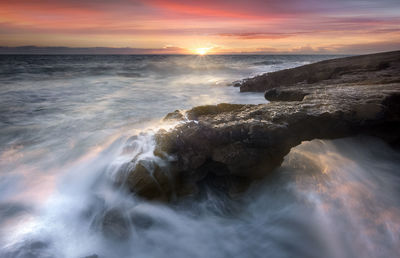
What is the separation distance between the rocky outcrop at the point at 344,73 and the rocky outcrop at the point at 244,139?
2.06 meters

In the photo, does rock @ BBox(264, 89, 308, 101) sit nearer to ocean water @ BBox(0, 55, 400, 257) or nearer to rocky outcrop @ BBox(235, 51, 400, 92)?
ocean water @ BBox(0, 55, 400, 257)

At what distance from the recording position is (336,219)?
2.93 m

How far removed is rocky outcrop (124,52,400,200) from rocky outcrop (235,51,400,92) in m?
2.06

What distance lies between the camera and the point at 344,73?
7.20 metres

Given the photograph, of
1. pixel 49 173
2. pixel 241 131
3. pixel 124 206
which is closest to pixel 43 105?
pixel 49 173

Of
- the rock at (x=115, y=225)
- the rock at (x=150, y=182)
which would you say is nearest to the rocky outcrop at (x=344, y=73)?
the rock at (x=150, y=182)

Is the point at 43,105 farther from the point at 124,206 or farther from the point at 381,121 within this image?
the point at 381,121

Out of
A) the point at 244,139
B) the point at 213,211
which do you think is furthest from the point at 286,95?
the point at 213,211

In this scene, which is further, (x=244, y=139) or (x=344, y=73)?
(x=344, y=73)

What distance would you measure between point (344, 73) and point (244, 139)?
5.59 meters

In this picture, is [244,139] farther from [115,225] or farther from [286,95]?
[286,95]

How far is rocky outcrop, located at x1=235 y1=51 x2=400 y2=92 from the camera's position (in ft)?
19.0

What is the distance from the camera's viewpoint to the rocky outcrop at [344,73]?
228 inches

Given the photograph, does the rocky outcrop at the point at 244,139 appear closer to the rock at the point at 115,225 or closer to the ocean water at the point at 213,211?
the ocean water at the point at 213,211
